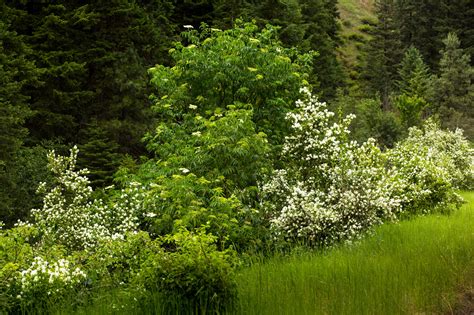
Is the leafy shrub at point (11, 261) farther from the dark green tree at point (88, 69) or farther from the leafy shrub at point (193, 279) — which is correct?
the dark green tree at point (88, 69)

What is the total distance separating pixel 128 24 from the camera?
2628 cm

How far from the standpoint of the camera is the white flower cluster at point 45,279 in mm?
5836

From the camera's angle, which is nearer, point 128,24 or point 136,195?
point 136,195

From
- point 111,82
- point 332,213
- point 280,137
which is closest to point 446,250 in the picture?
point 332,213

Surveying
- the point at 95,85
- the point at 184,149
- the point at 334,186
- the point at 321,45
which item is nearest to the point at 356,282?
the point at 334,186

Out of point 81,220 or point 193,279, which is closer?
point 193,279

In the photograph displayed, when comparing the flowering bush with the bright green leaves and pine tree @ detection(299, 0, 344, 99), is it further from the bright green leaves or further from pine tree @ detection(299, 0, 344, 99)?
pine tree @ detection(299, 0, 344, 99)

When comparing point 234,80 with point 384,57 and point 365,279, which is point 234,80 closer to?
point 365,279

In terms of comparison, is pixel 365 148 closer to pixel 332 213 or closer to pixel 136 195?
pixel 332 213

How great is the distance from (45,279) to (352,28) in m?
81.5

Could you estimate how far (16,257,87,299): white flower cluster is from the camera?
19.1 feet

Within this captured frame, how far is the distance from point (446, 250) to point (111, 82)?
802 inches

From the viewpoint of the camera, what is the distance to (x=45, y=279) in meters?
5.95

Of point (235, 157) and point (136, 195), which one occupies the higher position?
point (235, 157)
